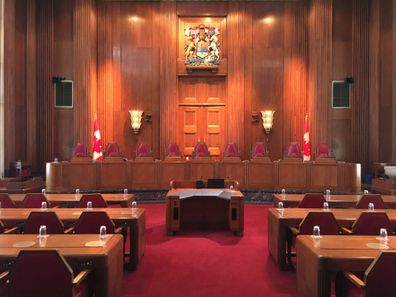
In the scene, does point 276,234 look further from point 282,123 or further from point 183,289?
point 282,123

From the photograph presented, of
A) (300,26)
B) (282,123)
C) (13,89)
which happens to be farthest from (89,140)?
(300,26)

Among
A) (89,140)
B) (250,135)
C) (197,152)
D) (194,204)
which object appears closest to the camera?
(194,204)

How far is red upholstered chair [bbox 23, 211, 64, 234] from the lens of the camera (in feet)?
12.3

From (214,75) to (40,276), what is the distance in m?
10.5

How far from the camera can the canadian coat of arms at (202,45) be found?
12.2m

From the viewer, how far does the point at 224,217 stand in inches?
257

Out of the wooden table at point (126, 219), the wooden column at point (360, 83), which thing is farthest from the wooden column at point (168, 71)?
the wooden table at point (126, 219)

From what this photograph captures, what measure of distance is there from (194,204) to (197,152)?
342cm

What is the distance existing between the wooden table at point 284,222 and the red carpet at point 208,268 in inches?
6.9

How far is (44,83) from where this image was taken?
37.7 feet

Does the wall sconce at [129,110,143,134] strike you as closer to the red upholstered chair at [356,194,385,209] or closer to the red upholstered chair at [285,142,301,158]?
the red upholstered chair at [285,142,301,158]

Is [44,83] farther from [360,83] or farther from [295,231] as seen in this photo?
[295,231]

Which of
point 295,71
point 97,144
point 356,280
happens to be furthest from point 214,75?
point 356,280

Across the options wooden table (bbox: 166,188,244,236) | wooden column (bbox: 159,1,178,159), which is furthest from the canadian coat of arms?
wooden table (bbox: 166,188,244,236)
